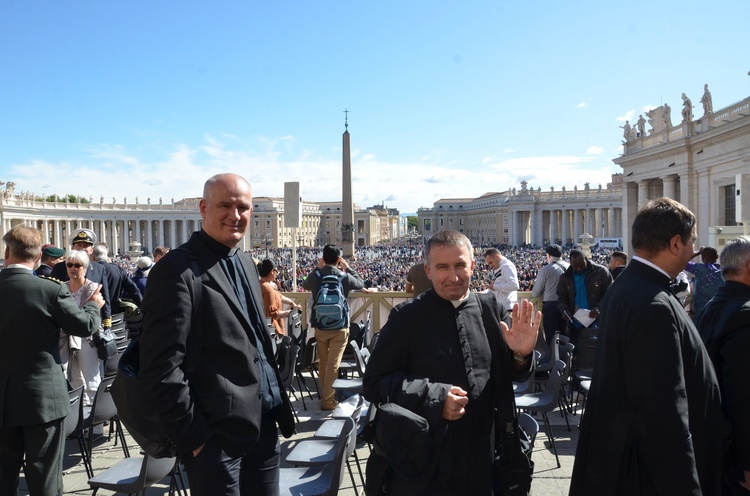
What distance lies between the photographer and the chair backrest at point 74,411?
3956mm

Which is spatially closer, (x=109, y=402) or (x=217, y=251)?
(x=217, y=251)

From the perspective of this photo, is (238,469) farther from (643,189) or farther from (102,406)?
(643,189)

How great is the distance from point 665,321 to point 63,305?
Answer: 3.35 metres

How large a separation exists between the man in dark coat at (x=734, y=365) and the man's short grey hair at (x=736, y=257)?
10 millimetres

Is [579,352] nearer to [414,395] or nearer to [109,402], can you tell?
[414,395]

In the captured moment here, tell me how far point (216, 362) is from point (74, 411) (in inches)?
95.7

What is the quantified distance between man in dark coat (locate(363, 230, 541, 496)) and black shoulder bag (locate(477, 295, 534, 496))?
0.02 meters

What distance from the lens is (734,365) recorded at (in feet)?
8.42

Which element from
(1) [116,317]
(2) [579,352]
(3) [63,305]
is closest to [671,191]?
(2) [579,352]

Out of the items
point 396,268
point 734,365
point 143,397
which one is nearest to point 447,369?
point 143,397

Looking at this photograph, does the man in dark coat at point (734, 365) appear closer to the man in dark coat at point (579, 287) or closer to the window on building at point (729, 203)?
the man in dark coat at point (579, 287)

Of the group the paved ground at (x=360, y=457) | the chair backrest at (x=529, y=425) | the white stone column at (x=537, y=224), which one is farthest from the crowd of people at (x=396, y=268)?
the white stone column at (x=537, y=224)

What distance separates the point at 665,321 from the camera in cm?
218

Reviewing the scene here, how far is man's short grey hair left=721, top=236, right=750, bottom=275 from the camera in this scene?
2.84m
